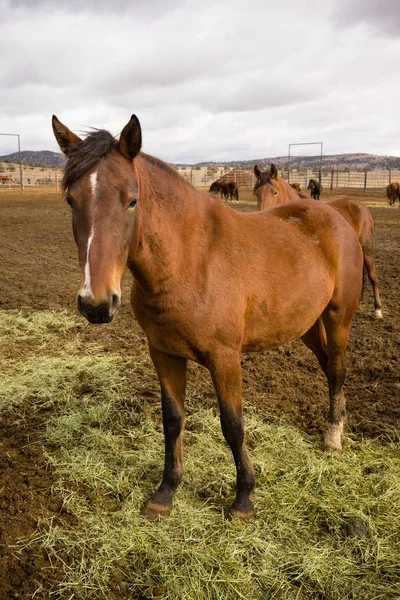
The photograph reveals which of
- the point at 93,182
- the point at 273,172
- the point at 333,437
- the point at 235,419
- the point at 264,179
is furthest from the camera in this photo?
the point at 264,179

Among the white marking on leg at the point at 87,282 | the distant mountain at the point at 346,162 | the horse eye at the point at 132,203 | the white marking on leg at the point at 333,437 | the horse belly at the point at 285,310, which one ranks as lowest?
the white marking on leg at the point at 333,437

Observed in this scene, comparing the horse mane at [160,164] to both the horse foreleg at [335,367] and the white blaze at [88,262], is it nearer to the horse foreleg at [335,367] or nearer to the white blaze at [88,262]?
the white blaze at [88,262]

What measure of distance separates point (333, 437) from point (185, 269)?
80.0 inches

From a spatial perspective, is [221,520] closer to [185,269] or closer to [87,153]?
[185,269]

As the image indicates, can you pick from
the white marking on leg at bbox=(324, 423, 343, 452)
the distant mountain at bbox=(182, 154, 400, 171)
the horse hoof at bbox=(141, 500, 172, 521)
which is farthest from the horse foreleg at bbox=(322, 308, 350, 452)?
the distant mountain at bbox=(182, 154, 400, 171)

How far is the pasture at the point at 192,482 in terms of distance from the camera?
2426 millimetres

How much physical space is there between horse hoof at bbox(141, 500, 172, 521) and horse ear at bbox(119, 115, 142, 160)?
220cm

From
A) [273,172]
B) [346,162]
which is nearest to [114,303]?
[273,172]

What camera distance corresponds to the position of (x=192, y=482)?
3.25 metres

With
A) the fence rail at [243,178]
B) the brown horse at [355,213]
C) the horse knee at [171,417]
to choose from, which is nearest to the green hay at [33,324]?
the horse knee at [171,417]

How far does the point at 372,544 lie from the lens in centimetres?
264

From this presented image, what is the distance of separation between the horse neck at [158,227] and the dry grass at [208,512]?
1519 millimetres

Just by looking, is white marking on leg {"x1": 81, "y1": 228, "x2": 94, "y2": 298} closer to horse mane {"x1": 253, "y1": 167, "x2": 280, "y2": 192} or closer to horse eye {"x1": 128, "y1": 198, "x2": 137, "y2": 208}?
horse eye {"x1": 128, "y1": 198, "x2": 137, "y2": 208}

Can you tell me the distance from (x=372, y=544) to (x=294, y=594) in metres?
0.61
